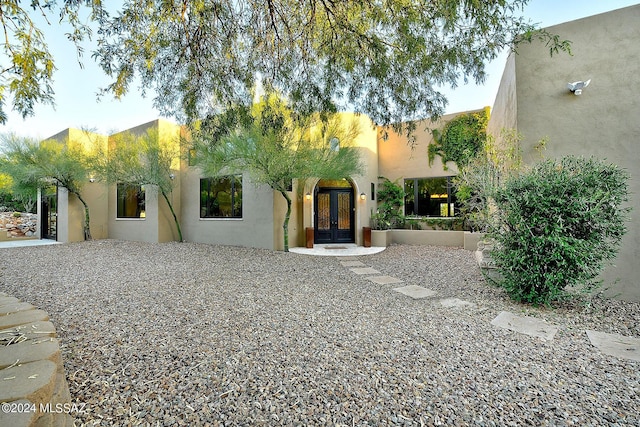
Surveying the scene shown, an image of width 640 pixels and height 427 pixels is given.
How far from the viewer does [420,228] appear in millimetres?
12289

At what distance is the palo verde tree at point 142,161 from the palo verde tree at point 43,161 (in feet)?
3.12

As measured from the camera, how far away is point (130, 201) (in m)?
13.4

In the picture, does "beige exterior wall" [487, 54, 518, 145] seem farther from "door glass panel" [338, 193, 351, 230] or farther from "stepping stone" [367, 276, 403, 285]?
"door glass panel" [338, 193, 351, 230]

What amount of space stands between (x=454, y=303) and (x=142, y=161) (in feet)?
38.0

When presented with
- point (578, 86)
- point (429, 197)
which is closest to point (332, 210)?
point (429, 197)

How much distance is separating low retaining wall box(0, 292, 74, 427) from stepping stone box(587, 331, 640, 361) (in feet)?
15.0

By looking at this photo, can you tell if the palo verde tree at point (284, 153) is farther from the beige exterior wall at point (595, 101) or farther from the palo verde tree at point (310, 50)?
the beige exterior wall at point (595, 101)

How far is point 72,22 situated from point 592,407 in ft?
22.2

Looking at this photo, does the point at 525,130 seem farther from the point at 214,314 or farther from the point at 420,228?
the point at 420,228

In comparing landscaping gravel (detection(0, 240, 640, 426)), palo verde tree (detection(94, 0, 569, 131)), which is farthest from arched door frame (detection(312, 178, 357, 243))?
palo verde tree (detection(94, 0, 569, 131))

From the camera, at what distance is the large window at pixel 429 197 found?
12227 mm

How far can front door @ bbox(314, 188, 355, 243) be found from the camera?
1226 centimetres

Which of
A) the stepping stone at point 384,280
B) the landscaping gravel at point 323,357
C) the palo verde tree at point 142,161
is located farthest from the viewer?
the palo verde tree at point 142,161

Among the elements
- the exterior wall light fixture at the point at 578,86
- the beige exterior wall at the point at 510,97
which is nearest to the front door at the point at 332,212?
the beige exterior wall at the point at 510,97
